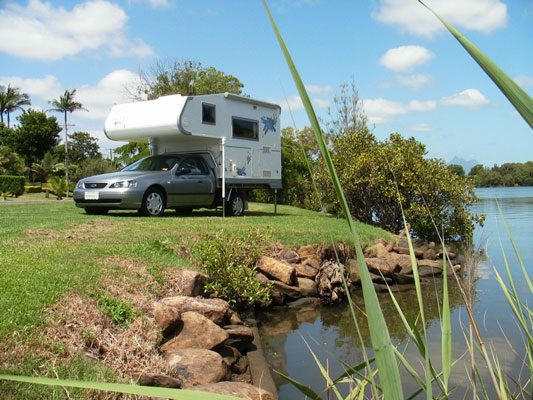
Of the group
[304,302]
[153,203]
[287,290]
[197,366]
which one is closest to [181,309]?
[197,366]

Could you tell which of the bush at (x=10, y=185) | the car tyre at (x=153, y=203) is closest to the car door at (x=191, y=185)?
the car tyre at (x=153, y=203)

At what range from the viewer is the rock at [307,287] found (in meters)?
8.77

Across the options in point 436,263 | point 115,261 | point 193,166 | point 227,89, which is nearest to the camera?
point 115,261

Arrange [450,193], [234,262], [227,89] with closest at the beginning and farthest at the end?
[234,262], [450,193], [227,89]

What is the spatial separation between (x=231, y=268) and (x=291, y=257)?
2.32 metres

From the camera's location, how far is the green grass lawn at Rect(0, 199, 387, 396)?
4.27m

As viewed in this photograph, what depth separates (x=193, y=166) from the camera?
538 inches

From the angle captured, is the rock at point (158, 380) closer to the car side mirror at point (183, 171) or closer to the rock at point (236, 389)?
the rock at point (236, 389)

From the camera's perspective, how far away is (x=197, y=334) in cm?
522

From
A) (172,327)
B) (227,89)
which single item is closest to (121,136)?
(172,327)

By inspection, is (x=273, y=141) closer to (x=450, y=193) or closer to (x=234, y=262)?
(x=450, y=193)

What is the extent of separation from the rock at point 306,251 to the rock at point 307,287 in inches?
33.7

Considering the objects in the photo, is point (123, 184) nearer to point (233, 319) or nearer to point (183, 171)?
point (183, 171)

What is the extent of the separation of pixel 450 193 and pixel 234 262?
28.8ft
